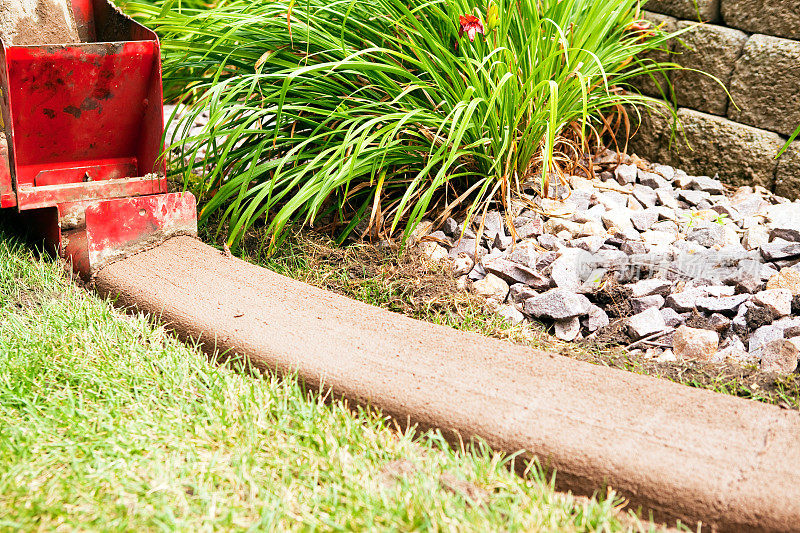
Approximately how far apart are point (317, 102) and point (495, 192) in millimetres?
826

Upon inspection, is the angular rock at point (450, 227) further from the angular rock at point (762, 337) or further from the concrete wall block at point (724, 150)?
the concrete wall block at point (724, 150)

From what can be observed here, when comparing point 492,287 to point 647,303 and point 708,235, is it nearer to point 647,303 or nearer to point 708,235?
point 647,303

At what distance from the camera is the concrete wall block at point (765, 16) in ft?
10.9

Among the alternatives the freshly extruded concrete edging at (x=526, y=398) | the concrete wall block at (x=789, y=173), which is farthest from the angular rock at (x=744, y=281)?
the concrete wall block at (x=789, y=173)

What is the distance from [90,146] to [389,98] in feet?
3.98

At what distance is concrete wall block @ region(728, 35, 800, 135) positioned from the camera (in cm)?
332

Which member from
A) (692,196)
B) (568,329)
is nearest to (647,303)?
(568,329)

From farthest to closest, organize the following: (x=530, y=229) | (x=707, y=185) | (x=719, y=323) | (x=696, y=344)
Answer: (x=707, y=185)
(x=530, y=229)
(x=719, y=323)
(x=696, y=344)

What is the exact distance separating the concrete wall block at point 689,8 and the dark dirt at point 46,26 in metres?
2.80

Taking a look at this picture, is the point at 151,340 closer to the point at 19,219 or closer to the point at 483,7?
the point at 19,219

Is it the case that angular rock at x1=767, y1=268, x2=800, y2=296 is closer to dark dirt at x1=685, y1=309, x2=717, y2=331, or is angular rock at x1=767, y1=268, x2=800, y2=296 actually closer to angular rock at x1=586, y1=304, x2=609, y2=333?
dark dirt at x1=685, y1=309, x2=717, y2=331

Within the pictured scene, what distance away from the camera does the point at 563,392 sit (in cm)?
194

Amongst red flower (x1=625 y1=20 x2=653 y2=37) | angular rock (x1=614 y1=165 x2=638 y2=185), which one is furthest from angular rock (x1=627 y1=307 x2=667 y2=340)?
red flower (x1=625 y1=20 x2=653 y2=37)

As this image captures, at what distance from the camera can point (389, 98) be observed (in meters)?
3.19
